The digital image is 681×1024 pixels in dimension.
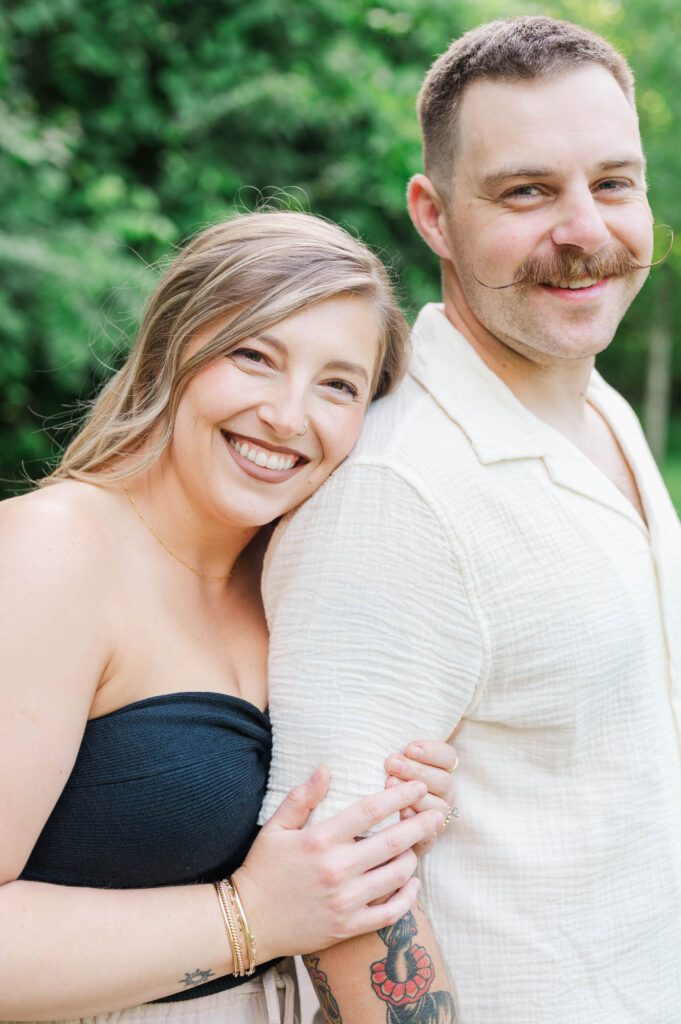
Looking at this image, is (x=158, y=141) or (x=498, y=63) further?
(x=158, y=141)

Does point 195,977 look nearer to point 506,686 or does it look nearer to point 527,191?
point 506,686

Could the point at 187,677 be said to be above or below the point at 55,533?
below

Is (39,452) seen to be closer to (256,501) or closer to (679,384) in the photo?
(256,501)

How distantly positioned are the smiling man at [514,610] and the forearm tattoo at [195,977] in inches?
8.0

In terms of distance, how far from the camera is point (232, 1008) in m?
1.89

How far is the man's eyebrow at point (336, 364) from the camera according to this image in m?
1.95

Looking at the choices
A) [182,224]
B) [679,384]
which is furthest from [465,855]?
[679,384]

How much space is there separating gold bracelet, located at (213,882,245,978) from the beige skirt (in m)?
0.11

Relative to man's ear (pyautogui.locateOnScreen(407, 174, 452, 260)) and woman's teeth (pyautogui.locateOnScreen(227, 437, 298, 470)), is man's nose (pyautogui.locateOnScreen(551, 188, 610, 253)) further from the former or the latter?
woman's teeth (pyautogui.locateOnScreen(227, 437, 298, 470))

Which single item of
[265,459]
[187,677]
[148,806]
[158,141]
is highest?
[158,141]

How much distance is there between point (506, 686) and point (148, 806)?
26.0 inches

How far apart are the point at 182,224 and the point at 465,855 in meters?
4.35

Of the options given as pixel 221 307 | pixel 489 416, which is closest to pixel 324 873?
pixel 489 416

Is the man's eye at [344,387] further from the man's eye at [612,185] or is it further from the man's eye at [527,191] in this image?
the man's eye at [612,185]
